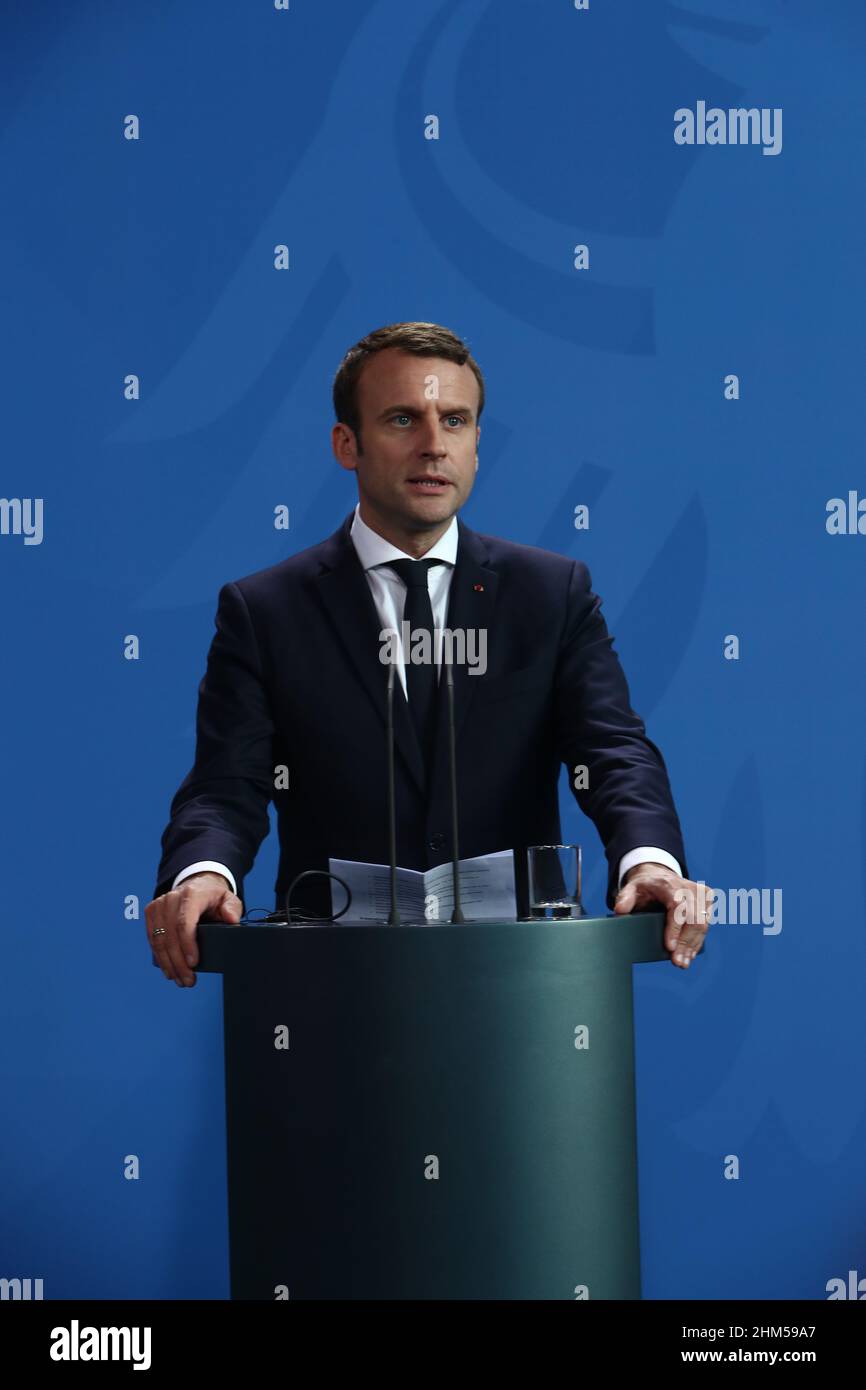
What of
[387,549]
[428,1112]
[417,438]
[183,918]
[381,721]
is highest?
[417,438]

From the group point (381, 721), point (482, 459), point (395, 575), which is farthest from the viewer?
point (482, 459)

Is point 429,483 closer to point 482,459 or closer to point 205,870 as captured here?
point 205,870

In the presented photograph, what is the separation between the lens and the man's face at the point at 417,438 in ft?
8.89

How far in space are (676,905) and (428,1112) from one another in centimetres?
47

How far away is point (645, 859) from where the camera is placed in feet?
7.48

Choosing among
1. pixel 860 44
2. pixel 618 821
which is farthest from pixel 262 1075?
pixel 860 44

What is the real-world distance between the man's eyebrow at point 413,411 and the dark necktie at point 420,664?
0.27 meters

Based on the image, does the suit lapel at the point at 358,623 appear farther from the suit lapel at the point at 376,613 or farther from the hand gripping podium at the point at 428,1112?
the hand gripping podium at the point at 428,1112

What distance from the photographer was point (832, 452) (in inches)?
153

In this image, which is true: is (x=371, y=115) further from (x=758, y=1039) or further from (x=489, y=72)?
(x=758, y=1039)

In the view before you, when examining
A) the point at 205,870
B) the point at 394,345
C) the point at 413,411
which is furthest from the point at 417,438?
the point at 205,870

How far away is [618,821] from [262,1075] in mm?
756

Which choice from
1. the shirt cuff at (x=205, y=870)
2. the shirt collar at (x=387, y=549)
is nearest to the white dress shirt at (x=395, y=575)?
the shirt collar at (x=387, y=549)
